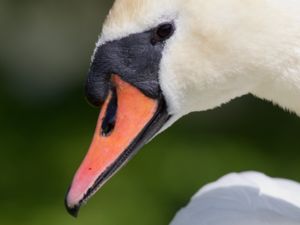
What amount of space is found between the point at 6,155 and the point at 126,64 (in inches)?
98.7

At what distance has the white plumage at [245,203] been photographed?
2441 mm

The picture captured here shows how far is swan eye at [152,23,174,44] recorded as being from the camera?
86.1 inches

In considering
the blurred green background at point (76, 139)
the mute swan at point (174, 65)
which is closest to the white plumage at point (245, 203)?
the mute swan at point (174, 65)

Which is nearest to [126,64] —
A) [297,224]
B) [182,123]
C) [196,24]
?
[196,24]

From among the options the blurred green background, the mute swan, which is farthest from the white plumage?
the blurred green background

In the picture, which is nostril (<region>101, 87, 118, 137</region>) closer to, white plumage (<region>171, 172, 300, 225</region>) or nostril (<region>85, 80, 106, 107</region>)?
nostril (<region>85, 80, 106, 107</region>)

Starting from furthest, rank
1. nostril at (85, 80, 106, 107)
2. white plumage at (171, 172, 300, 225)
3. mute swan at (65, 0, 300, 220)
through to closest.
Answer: white plumage at (171, 172, 300, 225) → nostril at (85, 80, 106, 107) → mute swan at (65, 0, 300, 220)

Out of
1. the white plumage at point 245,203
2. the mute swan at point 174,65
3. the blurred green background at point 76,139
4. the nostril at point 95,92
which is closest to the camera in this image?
the mute swan at point 174,65

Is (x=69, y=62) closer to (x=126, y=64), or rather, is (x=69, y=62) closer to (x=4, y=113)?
(x=4, y=113)

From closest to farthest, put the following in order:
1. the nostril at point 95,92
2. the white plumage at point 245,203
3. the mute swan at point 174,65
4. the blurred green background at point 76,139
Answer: the mute swan at point 174,65
the nostril at point 95,92
the white plumage at point 245,203
the blurred green background at point 76,139

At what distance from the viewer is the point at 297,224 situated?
2.32 metres

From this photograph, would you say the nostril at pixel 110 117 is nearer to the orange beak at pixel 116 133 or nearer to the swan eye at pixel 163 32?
the orange beak at pixel 116 133

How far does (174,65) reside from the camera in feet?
7.39

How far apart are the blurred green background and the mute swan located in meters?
1.90
